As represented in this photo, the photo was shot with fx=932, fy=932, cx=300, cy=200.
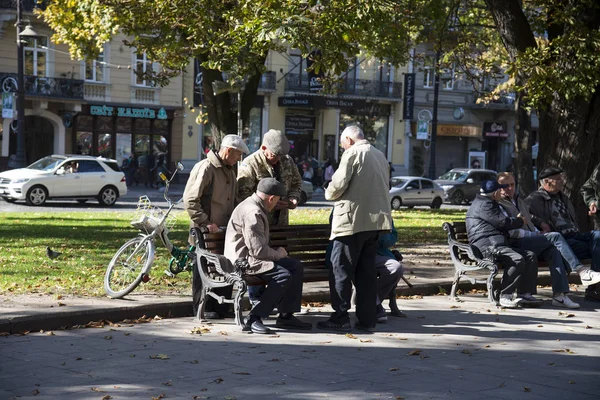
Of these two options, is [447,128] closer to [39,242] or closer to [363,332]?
[39,242]

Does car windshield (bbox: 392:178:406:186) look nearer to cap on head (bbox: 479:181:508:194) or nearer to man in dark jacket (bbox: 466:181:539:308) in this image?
man in dark jacket (bbox: 466:181:539:308)

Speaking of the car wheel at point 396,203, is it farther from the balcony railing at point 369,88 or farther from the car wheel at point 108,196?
the balcony railing at point 369,88

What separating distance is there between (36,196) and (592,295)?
1986 centimetres

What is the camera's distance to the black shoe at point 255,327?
328 inches

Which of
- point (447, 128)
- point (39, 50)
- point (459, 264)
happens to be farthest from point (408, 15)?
point (447, 128)

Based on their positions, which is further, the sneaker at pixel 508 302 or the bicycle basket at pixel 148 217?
the sneaker at pixel 508 302

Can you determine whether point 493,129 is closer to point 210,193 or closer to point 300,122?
point 300,122

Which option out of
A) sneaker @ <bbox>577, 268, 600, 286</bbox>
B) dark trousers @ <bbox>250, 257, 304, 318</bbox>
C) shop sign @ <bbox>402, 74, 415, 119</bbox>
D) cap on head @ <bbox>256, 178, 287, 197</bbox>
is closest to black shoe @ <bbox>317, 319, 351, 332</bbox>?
dark trousers @ <bbox>250, 257, 304, 318</bbox>

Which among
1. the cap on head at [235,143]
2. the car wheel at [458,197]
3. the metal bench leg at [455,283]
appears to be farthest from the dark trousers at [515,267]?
the car wheel at [458,197]

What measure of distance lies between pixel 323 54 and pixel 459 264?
6175 millimetres

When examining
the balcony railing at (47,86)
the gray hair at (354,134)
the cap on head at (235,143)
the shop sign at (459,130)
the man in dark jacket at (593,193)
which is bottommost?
the man in dark jacket at (593,193)

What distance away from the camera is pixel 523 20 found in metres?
15.6

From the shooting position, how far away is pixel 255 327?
27.4ft

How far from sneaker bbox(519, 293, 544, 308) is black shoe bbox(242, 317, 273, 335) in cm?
344
